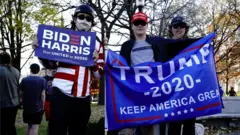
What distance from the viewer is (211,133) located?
9688 millimetres

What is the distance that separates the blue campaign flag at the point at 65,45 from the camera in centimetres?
438

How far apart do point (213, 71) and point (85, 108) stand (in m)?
1.92

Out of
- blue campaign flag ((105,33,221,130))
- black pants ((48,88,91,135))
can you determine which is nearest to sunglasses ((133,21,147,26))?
blue campaign flag ((105,33,221,130))

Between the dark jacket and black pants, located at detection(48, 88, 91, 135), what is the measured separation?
93 cm

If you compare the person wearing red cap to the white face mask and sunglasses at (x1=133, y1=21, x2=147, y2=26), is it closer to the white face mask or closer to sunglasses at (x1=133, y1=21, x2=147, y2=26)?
A: sunglasses at (x1=133, y1=21, x2=147, y2=26)

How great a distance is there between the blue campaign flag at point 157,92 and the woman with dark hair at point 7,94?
108 inches

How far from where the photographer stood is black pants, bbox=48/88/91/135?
13.4ft

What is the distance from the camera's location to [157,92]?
4754mm

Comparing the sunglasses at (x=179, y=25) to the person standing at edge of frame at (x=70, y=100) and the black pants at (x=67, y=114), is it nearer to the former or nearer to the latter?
the person standing at edge of frame at (x=70, y=100)

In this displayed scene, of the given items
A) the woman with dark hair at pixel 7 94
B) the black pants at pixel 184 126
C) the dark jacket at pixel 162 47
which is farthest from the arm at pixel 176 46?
the woman with dark hair at pixel 7 94

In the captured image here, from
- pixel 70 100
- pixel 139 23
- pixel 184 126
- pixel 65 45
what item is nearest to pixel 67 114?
pixel 70 100

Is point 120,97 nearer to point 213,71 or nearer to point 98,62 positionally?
point 98,62

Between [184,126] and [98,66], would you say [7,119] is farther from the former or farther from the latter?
[184,126]

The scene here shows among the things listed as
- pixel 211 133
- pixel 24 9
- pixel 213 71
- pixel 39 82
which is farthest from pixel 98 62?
pixel 24 9
